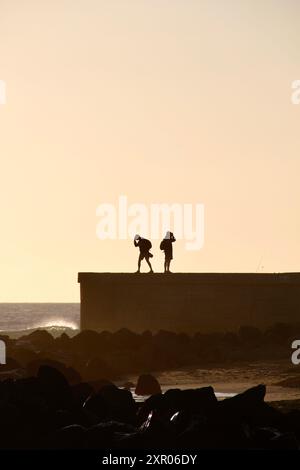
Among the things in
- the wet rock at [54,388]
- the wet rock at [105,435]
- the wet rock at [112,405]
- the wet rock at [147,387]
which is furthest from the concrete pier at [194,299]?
the wet rock at [105,435]

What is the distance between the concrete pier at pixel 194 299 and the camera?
2816cm

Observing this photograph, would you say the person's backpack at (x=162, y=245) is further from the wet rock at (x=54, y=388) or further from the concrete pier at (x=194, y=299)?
the wet rock at (x=54, y=388)

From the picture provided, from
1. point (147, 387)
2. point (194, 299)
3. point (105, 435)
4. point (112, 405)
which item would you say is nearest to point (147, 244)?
point (194, 299)

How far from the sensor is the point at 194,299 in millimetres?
28219

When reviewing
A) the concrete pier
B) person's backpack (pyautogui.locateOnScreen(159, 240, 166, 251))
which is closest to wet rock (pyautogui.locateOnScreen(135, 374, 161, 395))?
the concrete pier

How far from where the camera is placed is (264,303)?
2853 cm

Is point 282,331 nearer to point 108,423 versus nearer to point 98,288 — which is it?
point 98,288

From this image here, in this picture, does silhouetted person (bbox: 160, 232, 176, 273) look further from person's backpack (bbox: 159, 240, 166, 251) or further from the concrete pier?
the concrete pier

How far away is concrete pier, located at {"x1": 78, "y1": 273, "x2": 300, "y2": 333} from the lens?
92.4 feet

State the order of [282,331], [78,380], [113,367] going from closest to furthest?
[78,380]
[113,367]
[282,331]

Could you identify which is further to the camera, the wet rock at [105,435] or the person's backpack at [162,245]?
the person's backpack at [162,245]

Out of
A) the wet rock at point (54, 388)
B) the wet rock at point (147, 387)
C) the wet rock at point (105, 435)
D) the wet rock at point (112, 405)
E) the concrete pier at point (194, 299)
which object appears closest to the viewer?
the wet rock at point (105, 435)

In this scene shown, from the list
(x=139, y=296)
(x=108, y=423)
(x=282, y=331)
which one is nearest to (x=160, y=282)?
(x=139, y=296)

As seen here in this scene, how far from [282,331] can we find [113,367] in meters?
3.71
